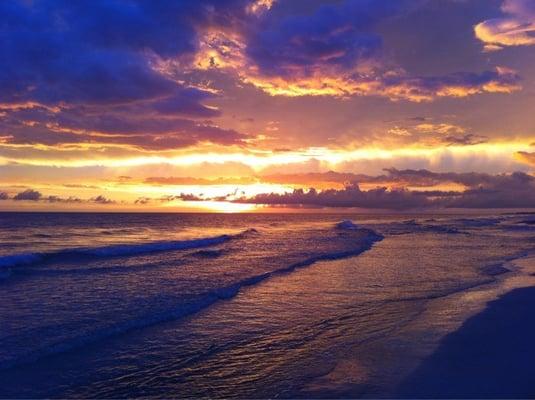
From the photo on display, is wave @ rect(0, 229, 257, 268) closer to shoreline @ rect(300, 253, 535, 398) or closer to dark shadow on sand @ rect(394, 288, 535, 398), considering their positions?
shoreline @ rect(300, 253, 535, 398)

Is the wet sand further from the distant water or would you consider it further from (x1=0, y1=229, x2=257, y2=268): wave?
(x1=0, y1=229, x2=257, y2=268): wave

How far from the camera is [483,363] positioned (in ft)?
33.9

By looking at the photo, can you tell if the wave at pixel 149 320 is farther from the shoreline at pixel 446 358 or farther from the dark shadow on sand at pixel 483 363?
the dark shadow on sand at pixel 483 363

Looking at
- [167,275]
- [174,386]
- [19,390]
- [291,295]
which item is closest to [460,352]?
[174,386]

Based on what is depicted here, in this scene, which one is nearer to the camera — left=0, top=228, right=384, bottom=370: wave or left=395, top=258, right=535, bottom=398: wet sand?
left=395, top=258, right=535, bottom=398: wet sand

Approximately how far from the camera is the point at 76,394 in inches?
348

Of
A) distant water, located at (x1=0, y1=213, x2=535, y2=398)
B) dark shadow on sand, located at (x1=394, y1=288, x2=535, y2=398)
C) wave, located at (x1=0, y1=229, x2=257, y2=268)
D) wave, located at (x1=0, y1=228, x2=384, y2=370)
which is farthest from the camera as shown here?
wave, located at (x1=0, y1=229, x2=257, y2=268)

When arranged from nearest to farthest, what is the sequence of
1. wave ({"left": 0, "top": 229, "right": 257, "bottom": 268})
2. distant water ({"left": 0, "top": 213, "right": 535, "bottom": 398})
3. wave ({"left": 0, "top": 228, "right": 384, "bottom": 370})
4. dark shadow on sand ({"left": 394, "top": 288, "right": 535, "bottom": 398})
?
1. dark shadow on sand ({"left": 394, "top": 288, "right": 535, "bottom": 398})
2. distant water ({"left": 0, "top": 213, "right": 535, "bottom": 398})
3. wave ({"left": 0, "top": 228, "right": 384, "bottom": 370})
4. wave ({"left": 0, "top": 229, "right": 257, "bottom": 268})

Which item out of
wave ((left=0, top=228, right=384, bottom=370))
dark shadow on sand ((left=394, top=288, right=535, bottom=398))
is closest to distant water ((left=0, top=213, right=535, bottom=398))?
wave ((left=0, top=228, right=384, bottom=370))

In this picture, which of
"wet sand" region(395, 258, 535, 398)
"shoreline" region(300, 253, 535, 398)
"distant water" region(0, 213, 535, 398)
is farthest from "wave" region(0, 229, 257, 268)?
"wet sand" region(395, 258, 535, 398)

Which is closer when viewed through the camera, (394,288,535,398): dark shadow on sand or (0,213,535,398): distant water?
(394,288,535,398): dark shadow on sand

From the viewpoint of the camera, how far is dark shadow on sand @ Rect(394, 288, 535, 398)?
343 inches

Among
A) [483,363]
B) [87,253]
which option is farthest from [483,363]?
[87,253]

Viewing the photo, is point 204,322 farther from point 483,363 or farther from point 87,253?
point 87,253
